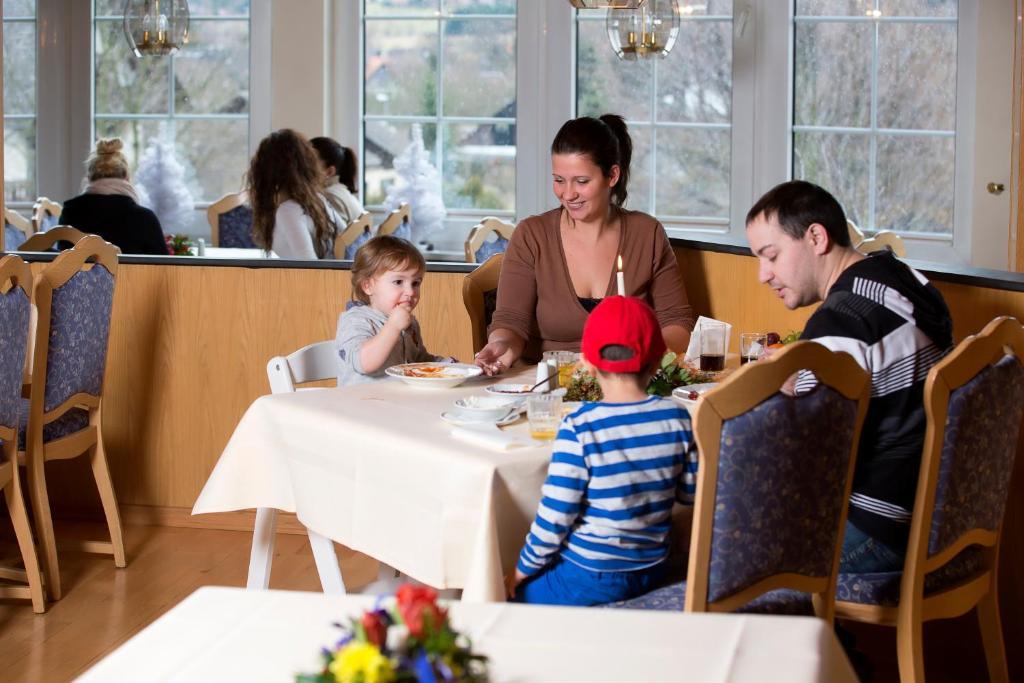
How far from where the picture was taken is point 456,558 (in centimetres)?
226

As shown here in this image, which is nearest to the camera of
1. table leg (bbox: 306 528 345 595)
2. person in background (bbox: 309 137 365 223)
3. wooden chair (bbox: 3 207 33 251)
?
table leg (bbox: 306 528 345 595)

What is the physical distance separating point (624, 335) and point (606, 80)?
5.16 metres

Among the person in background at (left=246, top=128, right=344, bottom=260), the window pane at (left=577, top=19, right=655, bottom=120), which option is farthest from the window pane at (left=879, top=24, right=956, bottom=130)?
the person in background at (left=246, top=128, right=344, bottom=260)

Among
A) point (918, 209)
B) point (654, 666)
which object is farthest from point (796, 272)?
point (918, 209)

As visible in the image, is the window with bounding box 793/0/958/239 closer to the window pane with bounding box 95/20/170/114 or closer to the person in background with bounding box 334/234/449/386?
the window pane with bounding box 95/20/170/114

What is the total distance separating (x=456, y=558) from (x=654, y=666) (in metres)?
0.98

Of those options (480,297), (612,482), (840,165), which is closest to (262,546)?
(480,297)

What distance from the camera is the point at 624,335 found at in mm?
2109

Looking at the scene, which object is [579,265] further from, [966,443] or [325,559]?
[966,443]

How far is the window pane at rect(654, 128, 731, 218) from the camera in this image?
22.7ft

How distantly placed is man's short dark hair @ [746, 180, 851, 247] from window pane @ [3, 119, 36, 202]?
20.1 ft

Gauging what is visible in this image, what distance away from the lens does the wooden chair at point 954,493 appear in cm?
218

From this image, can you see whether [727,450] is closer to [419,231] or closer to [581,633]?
[581,633]

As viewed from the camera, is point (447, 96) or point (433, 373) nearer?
point (433, 373)
